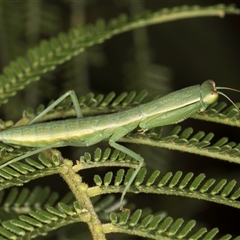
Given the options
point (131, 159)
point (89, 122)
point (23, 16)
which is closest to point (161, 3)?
point (23, 16)

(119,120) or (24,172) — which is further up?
(119,120)

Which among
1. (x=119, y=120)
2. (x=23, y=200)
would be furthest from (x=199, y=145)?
(x=23, y=200)

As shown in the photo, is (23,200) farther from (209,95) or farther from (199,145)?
(209,95)

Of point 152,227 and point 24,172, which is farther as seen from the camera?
point 24,172

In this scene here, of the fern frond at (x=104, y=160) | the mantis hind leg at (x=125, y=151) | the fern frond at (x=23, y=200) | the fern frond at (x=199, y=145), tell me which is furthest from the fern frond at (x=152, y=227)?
the fern frond at (x=23, y=200)

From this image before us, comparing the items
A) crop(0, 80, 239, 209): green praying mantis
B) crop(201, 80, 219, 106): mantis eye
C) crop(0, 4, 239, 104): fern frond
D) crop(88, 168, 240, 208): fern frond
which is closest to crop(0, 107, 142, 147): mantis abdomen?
crop(0, 80, 239, 209): green praying mantis

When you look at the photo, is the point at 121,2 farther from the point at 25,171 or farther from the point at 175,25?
the point at 25,171
